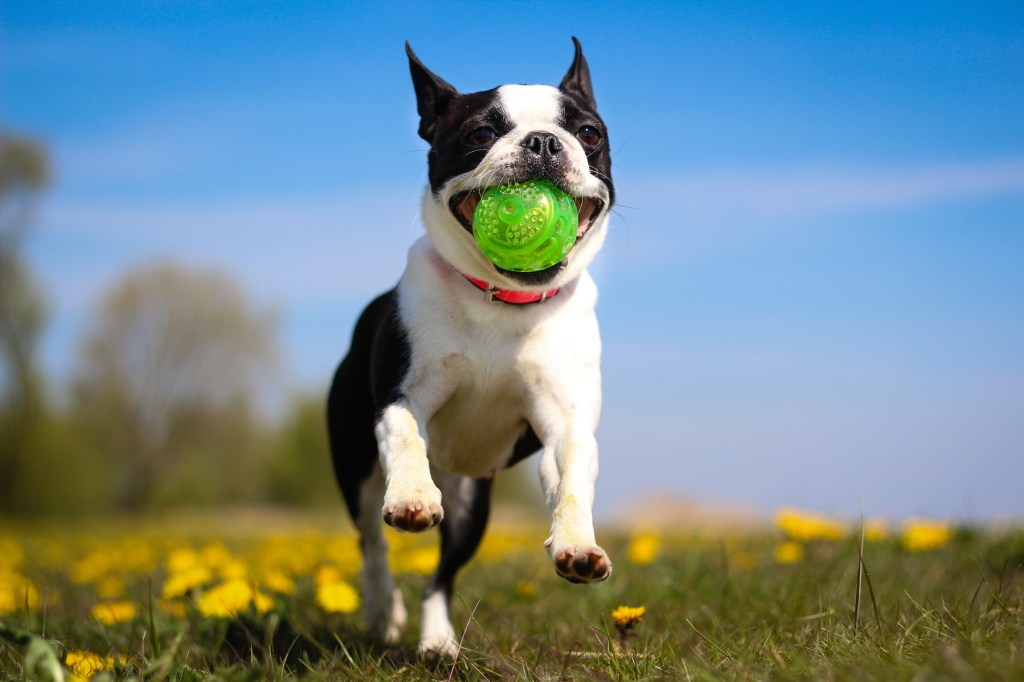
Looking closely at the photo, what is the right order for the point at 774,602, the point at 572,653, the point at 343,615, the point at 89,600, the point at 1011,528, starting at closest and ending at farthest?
the point at 572,653
the point at 774,602
the point at 343,615
the point at 89,600
the point at 1011,528

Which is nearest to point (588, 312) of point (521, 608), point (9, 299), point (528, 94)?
point (528, 94)

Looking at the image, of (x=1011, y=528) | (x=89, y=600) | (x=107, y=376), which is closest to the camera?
(x=89, y=600)

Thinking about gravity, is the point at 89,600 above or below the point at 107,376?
above

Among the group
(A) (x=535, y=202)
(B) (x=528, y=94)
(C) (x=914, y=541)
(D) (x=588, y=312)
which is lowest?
(C) (x=914, y=541)

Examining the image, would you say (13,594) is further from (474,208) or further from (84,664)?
(474,208)

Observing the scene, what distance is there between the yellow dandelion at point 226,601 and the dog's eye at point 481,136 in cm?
198

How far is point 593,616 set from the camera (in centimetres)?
450

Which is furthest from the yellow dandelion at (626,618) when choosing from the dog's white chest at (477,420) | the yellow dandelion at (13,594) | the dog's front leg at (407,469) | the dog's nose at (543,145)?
the yellow dandelion at (13,594)

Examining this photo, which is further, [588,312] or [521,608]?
[521,608]

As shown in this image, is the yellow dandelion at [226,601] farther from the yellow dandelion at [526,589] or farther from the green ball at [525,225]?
the green ball at [525,225]

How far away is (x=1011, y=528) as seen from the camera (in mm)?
6621

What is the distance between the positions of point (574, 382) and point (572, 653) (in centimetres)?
102

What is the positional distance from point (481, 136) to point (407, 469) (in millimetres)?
1389

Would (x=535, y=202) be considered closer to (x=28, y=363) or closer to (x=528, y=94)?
(x=528, y=94)
